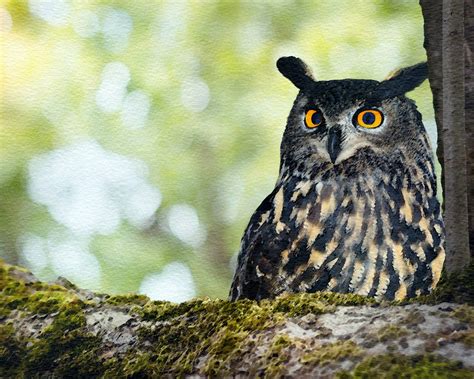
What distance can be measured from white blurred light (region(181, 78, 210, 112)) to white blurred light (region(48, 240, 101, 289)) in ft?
1.57

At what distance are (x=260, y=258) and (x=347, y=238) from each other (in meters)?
0.19

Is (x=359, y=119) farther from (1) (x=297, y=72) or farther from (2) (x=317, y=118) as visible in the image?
(1) (x=297, y=72)

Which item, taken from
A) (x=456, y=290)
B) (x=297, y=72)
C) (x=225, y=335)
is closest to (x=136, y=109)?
(x=297, y=72)

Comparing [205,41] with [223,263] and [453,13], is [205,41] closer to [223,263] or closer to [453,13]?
[223,263]

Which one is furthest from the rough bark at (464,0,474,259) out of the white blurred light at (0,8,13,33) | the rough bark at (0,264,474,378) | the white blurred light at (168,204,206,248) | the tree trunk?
the white blurred light at (0,8,13,33)

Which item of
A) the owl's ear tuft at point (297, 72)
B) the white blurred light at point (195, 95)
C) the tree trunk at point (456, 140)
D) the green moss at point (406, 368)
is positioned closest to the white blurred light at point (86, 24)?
the white blurred light at point (195, 95)

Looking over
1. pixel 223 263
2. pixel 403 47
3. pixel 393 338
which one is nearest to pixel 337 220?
pixel 223 263

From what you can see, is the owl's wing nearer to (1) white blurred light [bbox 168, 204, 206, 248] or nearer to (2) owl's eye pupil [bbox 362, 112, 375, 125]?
(1) white blurred light [bbox 168, 204, 206, 248]

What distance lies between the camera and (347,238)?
144cm

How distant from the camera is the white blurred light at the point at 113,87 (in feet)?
5.96

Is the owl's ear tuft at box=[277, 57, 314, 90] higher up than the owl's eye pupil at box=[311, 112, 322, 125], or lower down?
higher up

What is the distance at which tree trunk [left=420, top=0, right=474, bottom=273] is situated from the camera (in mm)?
835

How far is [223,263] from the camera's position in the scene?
164cm

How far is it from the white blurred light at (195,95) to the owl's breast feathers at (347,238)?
355 mm
